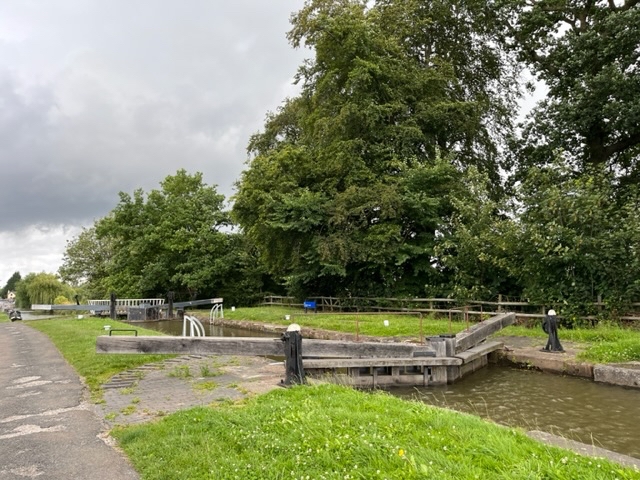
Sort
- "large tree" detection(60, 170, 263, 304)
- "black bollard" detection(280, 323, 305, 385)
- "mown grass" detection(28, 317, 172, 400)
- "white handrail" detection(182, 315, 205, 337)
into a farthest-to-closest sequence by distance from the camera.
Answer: "large tree" detection(60, 170, 263, 304), "white handrail" detection(182, 315, 205, 337), "mown grass" detection(28, 317, 172, 400), "black bollard" detection(280, 323, 305, 385)

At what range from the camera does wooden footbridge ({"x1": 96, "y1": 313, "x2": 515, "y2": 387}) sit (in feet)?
24.5

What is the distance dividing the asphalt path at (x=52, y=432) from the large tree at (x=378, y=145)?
12.7 metres

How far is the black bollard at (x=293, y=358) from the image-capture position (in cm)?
689

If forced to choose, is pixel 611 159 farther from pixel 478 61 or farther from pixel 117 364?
pixel 117 364

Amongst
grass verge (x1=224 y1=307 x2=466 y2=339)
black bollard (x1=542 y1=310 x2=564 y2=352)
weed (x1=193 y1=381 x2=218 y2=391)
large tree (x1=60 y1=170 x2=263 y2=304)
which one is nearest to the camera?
weed (x1=193 y1=381 x2=218 y2=391)

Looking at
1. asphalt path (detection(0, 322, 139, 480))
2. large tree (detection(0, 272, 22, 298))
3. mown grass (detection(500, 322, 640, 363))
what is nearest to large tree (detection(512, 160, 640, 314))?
mown grass (detection(500, 322, 640, 363))

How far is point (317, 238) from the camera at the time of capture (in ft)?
66.3

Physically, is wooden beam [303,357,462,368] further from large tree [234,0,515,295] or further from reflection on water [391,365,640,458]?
large tree [234,0,515,295]

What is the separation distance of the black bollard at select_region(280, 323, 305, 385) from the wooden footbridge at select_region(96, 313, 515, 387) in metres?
0.37

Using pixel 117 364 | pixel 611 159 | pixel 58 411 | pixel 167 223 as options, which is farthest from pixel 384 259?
pixel 167 223

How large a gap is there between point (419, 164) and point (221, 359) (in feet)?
40.3

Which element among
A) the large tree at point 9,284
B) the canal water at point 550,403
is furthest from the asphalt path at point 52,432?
the large tree at point 9,284

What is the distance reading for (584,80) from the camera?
16609 millimetres

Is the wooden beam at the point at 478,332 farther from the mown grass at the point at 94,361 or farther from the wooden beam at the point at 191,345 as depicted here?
the mown grass at the point at 94,361
